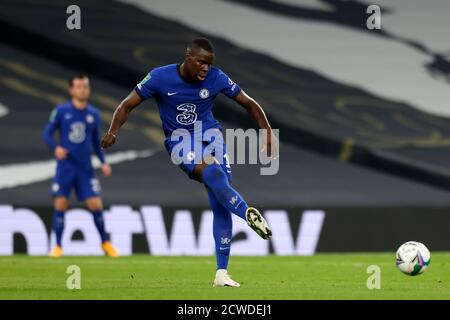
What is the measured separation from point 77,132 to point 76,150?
24cm

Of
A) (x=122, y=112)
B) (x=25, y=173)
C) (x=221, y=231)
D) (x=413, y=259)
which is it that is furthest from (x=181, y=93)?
(x=25, y=173)

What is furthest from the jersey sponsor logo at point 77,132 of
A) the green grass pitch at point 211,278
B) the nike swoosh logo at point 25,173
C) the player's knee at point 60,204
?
the nike swoosh logo at point 25,173

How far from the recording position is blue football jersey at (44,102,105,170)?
15008 millimetres

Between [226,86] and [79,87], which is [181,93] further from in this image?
[79,87]

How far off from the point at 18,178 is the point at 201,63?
8189mm

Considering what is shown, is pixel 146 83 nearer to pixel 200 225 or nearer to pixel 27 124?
pixel 200 225

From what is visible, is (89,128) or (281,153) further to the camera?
(281,153)

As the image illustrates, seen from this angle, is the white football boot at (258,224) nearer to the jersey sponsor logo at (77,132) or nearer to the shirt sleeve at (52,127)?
the shirt sleeve at (52,127)

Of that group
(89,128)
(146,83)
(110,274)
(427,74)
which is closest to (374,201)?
(427,74)

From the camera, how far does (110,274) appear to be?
1129cm

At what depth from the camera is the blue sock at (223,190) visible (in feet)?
29.4

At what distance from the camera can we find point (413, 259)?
376 inches

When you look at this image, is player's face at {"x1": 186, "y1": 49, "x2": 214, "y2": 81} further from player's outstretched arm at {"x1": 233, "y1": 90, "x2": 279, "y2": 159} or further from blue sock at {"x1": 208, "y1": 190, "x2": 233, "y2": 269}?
blue sock at {"x1": 208, "y1": 190, "x2": 233, "y2": 269}

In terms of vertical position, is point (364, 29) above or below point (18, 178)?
above
